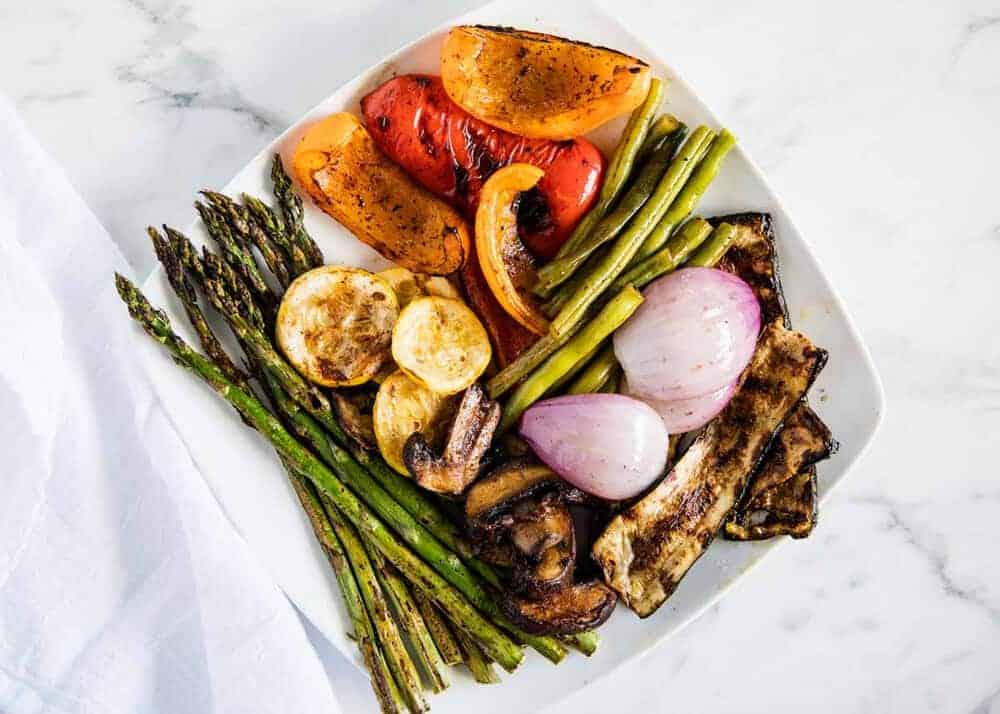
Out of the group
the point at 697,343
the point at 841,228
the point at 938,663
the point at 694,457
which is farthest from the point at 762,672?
the point at 841,228

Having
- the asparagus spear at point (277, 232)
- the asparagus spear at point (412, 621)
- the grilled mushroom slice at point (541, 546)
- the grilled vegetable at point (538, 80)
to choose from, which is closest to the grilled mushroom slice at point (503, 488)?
the grilled mushroom slice at point (541, 546)

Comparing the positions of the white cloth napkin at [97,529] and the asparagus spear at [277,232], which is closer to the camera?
the asparagus spear at [277,232]

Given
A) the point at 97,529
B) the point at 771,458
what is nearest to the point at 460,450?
the point at 771,458

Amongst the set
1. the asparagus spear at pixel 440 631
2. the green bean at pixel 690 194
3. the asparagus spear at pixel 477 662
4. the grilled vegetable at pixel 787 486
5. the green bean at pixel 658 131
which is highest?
the green bean at pixel 658 131

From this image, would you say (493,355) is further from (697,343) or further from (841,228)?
(841,228)

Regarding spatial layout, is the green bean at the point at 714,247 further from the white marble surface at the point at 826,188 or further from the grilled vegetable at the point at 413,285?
the grilled vegetable at the point at 413,285
